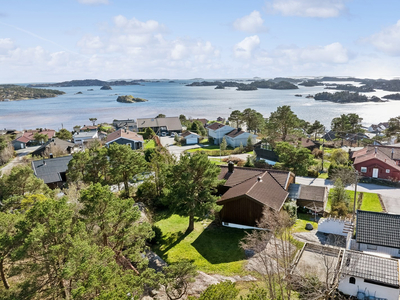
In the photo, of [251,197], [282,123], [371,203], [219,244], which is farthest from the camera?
[282,123]

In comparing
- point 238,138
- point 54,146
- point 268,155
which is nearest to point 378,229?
point 268,155

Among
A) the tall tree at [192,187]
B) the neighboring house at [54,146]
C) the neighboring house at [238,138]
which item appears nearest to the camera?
the tall tree at [192,187]

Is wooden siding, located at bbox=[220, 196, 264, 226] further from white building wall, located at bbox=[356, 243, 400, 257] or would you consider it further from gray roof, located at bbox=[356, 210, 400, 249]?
white building wall, located at bbox=[356, 243, 400, 257]

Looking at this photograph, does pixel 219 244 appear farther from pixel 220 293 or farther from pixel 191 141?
pixel 191 141

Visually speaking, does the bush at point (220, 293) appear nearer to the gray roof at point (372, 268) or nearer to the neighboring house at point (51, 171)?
the gray roof at point (372, 268)

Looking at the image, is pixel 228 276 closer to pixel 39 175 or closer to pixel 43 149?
pixel 39 175

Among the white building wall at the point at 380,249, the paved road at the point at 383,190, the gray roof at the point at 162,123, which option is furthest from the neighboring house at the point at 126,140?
the white building wall at the point at 380,249
